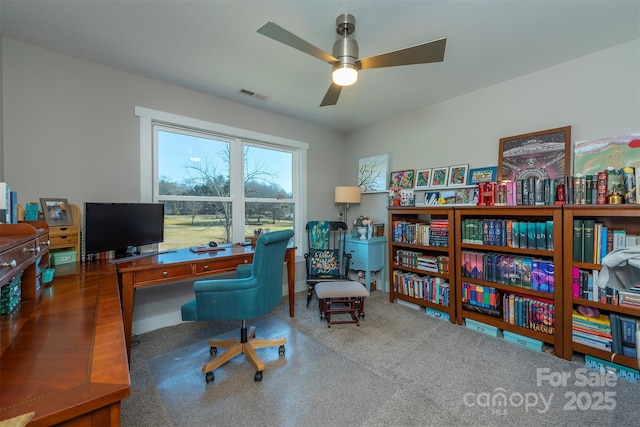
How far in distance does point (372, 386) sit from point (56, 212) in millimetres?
2647

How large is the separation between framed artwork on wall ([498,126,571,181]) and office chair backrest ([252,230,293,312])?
2329 mm

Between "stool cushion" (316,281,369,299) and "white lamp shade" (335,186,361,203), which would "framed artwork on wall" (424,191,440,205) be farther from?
"stool cushion" (316,281,369,299)

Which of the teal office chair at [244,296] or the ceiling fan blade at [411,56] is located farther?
the teal office chair at [244,296]

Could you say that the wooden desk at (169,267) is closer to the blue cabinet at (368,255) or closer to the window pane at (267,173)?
the window pane at (267,173)

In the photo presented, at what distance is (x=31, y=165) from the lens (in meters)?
2.04

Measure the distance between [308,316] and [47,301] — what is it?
7.04ft

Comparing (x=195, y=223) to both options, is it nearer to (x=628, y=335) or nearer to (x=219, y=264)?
(x=219, y=264)

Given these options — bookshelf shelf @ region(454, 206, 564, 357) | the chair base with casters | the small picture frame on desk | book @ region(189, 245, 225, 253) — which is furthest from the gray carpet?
the small picture frame on desk

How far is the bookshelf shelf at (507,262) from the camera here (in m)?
2.09

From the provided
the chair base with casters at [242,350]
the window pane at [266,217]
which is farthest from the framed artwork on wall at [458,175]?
the chair base with casters at [242,350]

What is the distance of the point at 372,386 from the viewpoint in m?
1.74

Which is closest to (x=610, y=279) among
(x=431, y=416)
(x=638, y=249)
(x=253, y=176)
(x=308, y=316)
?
(x=638, y=249)

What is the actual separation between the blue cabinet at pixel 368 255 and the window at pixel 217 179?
0.81 metres

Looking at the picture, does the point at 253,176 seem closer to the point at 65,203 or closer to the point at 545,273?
the point at 65,203
